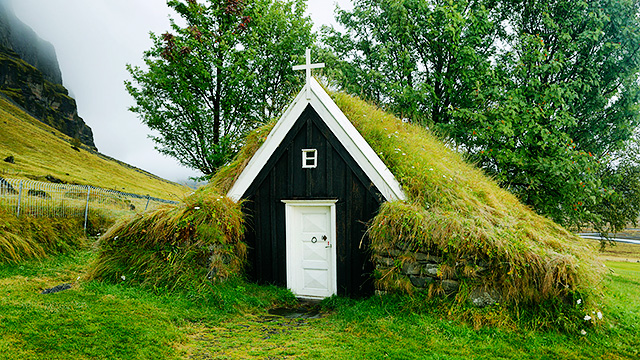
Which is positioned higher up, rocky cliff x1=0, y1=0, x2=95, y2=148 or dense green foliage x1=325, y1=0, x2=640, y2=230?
rocky cliff x1=0, y1=0, x2=95, y2=148

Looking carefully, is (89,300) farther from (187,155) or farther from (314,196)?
(187,155)

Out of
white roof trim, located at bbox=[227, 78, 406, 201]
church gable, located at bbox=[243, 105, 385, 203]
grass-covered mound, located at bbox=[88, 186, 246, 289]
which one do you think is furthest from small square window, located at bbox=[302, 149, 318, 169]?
grass-covered mound, located at bbox=[88, 186, 246, 289]

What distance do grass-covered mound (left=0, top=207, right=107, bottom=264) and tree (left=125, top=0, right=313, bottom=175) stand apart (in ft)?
20.4

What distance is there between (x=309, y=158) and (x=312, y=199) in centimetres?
97

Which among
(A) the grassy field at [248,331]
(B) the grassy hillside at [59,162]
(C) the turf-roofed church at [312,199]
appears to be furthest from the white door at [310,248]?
(B) the grassy hillside at [59,162]

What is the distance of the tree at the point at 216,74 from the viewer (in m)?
17.9

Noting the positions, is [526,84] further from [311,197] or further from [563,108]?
[311,197]

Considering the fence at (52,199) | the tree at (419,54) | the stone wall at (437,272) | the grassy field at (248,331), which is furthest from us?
the tree at (419,54)

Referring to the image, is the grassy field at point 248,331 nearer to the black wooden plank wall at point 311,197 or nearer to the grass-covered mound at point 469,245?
the grass-covered mound at point 469,245

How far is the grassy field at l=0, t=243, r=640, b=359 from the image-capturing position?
5.50 metres

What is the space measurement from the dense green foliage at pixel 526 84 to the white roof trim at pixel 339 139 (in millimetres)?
6372

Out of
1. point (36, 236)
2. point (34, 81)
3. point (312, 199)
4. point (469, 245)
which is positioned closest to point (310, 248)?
point (312, 199)

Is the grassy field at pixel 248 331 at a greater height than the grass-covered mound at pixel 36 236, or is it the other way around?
the grass-covered mound at pixel 36 236

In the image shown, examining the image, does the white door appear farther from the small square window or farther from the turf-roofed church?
the small square window
